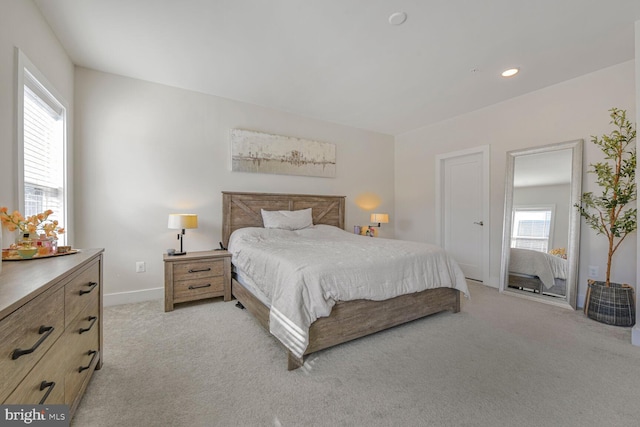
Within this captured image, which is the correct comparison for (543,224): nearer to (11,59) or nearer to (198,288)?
(198,288)

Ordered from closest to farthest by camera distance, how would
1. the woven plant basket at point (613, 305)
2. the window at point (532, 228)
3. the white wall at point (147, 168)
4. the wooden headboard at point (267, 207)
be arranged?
1. the woven plant basket at point (613, 305)
2. the white wall at point (147, 168)
3. the window at point (532, 228)
4. the wooden headboard at point (267, 207)

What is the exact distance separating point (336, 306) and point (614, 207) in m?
2.90

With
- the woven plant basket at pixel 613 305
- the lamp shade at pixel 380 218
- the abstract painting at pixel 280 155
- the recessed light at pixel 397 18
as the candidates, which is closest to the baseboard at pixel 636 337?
the woven plant basket at pixel 613 305

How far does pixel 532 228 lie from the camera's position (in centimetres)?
337

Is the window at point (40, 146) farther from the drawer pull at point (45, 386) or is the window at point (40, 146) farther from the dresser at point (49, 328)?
the drawer pull at point (45, 386)

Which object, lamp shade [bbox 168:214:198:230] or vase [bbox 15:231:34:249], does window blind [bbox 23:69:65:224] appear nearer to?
vase [bbox 15:231:34:249]

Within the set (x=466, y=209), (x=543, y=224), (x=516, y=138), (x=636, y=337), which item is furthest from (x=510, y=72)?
(x=636, y=337)

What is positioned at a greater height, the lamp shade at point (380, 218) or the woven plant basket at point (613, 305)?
the lamp shade at point (380, 218)

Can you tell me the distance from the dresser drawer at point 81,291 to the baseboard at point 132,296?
1573 mm

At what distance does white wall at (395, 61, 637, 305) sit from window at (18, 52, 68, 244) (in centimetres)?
484

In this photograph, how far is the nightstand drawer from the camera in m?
2.87

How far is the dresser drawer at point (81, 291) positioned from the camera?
1245mm


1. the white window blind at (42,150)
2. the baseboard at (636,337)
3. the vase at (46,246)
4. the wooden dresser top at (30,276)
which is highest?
the white window blind at (42,150)

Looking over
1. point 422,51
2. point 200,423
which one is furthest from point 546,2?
point 200,423
